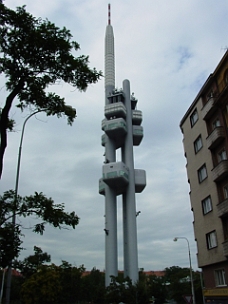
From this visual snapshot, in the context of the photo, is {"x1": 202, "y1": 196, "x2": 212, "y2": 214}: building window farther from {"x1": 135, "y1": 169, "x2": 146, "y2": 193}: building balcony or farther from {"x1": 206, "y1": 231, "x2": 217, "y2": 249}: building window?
{"x1": 135, "y1": 169, "x2": 146, "y2": 193}: building balcony

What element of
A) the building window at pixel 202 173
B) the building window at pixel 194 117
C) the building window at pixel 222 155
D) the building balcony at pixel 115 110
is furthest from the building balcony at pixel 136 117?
the building window at pixel 222 155

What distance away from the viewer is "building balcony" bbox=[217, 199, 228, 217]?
26509 millimetres

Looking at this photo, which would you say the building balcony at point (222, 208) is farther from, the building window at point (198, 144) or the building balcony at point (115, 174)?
the building balcony at point (115, 174)

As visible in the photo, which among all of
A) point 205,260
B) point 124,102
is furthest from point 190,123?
point 124,102

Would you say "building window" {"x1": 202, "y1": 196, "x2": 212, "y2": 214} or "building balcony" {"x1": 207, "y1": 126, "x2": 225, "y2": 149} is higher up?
"building balcony" {"x1": 207, "y1": 126, "x2": 225, "y2": 149}

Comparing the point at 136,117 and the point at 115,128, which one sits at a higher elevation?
the point at 136,117

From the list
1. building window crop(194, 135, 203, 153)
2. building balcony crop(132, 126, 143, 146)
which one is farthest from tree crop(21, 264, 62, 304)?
building balcony crop(132, 126, 143, 146)

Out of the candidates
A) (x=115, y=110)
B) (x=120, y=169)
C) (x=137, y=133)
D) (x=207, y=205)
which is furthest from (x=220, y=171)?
(x=137, y=133)

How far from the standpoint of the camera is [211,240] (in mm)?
29125

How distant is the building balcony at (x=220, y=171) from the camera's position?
89.7ft

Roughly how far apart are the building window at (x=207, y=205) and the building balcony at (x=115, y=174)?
27251 mm

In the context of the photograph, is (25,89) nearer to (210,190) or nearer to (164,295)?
(210,190)

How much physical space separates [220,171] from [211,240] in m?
6.50

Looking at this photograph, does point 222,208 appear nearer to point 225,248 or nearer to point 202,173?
point 225,248
